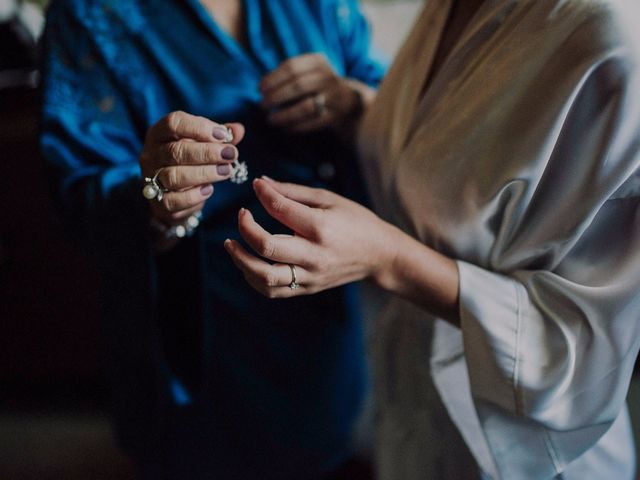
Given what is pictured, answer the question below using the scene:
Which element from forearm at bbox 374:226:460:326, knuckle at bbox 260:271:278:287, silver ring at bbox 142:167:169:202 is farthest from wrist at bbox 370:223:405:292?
silver ring at bbox 142:167:169:202

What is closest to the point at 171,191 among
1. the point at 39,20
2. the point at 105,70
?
the point at 105,70

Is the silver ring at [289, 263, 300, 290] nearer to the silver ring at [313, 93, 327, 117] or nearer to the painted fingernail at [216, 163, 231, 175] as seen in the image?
the painted fingernail at [216, 163, 231, 175]

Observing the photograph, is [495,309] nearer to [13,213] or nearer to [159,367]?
[159,367]

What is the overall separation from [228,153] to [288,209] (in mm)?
76

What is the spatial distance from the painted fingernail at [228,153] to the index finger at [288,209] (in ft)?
0.13

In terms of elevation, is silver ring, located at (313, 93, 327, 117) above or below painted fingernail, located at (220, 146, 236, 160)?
below

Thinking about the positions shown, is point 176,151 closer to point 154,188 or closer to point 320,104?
point 154,188

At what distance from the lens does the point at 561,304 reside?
0.56 meters

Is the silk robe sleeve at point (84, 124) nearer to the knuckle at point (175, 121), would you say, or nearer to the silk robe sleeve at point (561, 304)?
the knuckle at point (175, 121)

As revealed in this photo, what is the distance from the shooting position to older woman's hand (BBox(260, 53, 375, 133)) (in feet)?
2.28

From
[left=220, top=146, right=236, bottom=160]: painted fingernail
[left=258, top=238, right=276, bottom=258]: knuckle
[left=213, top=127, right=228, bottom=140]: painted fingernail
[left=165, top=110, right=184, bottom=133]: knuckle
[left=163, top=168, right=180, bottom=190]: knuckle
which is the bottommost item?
[left=258, top=238, right=276, bottom=258]: knuckle

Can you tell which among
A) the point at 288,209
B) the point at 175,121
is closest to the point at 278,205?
the point at 288,209

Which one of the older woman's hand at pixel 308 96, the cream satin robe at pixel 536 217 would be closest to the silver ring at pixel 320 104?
the older woman's hand at pixel 308 96

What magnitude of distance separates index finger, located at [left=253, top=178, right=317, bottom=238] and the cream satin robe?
17 cm
